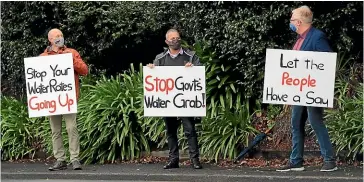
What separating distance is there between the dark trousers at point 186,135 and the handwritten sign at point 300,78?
3.17 ft

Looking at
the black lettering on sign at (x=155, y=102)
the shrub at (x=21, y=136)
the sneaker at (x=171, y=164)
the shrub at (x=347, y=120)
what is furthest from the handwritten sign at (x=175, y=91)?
the shrub at (x=21, y=136)

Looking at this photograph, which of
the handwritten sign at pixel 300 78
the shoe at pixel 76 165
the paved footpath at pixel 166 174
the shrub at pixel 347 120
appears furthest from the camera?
the shoe at pixel 76 165

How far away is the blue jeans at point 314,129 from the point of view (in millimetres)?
8453

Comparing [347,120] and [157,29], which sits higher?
[157,29]

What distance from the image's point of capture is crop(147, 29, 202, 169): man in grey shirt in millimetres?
8938

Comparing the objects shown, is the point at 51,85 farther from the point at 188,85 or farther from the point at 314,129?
the point at 314,129

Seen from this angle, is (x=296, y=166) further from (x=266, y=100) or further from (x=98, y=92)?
(x=98, y=92)

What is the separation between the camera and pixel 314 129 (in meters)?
8.45

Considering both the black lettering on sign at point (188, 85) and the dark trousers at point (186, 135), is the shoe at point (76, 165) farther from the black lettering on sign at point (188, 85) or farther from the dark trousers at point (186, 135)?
the black lettering on sign at point (188, 85)

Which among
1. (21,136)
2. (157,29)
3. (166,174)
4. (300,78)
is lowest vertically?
(166,174)

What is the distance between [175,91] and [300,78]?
145cm

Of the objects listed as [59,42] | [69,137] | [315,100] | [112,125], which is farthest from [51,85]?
[315,100]

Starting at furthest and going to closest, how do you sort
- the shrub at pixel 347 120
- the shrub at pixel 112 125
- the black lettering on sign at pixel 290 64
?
the shrub at pixel 112 125 → the shrub at pixel 347 120 → the black lettering on sign at pixel 290 64

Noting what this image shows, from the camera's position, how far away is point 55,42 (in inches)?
363
